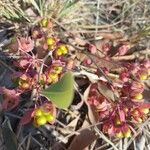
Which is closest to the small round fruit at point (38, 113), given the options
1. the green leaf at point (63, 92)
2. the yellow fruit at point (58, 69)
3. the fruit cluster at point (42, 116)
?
the fruit cluster at point (42, 116)

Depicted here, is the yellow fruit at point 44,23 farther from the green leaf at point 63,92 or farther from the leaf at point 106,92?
the green leaf at point 63,92

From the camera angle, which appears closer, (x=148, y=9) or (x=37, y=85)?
(x=37, y=85)

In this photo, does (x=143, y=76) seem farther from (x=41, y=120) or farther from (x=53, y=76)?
(x=41, y=120)

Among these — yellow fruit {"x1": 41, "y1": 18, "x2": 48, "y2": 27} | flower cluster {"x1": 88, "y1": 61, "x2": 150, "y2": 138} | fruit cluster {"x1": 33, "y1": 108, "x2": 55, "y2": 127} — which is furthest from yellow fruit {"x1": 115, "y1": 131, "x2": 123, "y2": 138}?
yellow fruit {"x1": 41, "y1": 18, "x2": 48, "y2": 27}

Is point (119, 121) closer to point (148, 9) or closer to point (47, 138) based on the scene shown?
point (47, 138)

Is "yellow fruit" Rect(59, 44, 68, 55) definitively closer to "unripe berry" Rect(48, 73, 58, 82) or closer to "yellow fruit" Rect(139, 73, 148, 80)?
"unripe berry" Rect(48, 73, 58, 82)

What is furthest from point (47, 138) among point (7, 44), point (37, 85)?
point (7, 44)

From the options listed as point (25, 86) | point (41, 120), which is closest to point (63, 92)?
point (41, 120)
